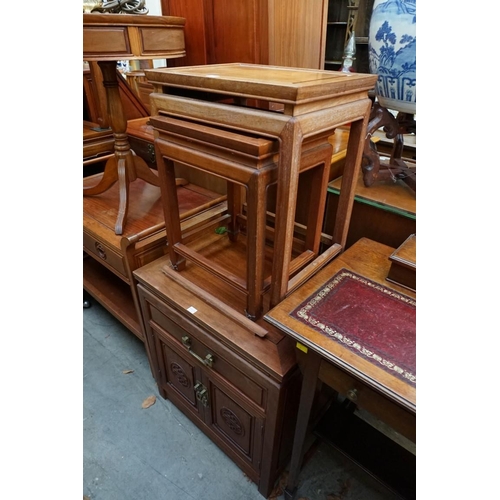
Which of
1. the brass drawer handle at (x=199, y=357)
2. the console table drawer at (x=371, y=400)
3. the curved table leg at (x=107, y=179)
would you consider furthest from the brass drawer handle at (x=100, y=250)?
the console table drawer at (x=371, y=400)

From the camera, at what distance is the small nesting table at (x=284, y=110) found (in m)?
0.61

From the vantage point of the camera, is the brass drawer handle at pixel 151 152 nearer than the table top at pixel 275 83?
No

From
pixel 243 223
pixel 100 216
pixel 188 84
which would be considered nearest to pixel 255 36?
pixel 188 84

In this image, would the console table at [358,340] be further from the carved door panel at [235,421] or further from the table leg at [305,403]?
the carved door panel at [235,421]

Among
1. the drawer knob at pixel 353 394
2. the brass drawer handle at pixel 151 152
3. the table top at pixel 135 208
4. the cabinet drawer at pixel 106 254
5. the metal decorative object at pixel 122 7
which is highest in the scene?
the metal decorative object at pixel 122 7

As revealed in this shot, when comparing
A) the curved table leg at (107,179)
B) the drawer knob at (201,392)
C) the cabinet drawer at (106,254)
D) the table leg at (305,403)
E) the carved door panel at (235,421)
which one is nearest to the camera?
the table leg at (305,403)

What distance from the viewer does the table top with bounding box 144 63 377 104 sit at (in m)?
0.59

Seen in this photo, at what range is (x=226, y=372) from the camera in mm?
968

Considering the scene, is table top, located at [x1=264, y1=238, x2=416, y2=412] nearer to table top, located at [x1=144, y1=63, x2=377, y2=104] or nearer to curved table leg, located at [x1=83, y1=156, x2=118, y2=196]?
table top, located at [x1=144, y1=63, x2=377, y2=104]

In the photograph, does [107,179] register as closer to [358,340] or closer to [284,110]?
[284,110]

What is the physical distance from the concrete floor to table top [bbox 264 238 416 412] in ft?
2.08

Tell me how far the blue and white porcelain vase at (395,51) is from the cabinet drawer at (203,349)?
83 cm

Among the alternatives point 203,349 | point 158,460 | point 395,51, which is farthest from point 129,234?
point 395,51

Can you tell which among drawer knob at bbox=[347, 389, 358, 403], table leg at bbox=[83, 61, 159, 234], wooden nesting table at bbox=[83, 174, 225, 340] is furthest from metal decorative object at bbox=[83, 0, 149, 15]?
drawer knob at bbox=[347, 389, 358, 403]
